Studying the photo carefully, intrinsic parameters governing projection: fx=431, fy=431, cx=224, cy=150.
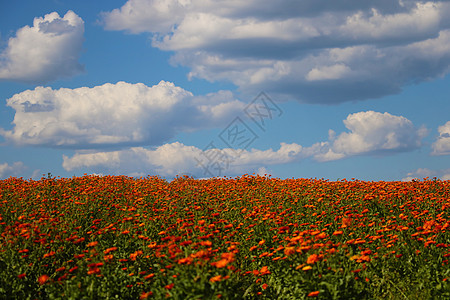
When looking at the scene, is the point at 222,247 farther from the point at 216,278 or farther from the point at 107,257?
the point at 216,278

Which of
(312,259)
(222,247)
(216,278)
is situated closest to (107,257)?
(216,278)

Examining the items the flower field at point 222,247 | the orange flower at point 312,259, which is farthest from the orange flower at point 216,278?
the orange flower at point 312,259

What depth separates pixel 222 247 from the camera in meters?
8.05

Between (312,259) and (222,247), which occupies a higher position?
(312,259)

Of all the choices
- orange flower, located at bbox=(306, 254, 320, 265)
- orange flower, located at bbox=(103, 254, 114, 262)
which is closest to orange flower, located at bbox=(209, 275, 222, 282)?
orange flower, located at bbox=(306, 254, 320, 265)

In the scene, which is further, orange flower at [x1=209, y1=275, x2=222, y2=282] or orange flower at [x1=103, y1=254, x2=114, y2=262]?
orange flower at [x1=103, y1=254, x2=114, y2=262]

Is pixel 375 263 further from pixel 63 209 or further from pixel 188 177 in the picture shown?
pixel 188 177

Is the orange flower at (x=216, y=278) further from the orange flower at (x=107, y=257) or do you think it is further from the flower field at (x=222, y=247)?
the orange flower at (x=107, y=257)

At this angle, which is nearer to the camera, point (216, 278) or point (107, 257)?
point (216, 278)

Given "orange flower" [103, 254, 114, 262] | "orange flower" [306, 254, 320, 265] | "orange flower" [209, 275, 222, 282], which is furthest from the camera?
"orange flower" [103, 254, 114, 262]

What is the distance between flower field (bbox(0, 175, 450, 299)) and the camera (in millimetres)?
5961

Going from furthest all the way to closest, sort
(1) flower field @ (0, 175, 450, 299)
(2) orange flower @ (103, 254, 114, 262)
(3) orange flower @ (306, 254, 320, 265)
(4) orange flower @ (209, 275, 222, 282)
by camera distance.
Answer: (2) orange flower @ (103, 254, 114, 262)
(1) flower field @ (0, 175, 450, 299)
(3) orange flower @ (306, 254, 320, 265)
(4) orange flower @ (209, 275, 222, 282)

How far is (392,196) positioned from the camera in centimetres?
1155

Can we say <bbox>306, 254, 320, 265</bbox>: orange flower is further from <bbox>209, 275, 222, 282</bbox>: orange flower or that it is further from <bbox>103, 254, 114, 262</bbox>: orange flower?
<bbox>103, 254, 114, 262</bbox>: orange flower
